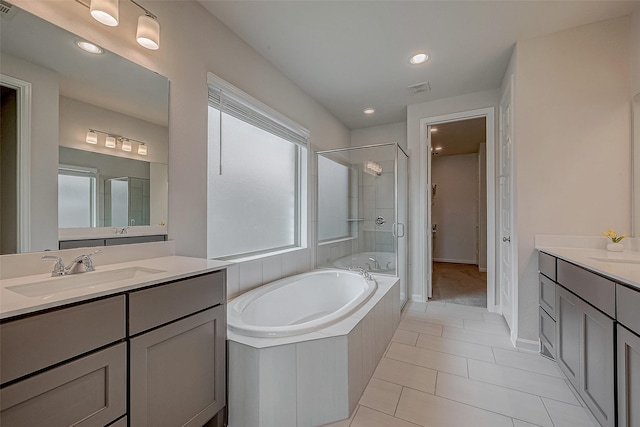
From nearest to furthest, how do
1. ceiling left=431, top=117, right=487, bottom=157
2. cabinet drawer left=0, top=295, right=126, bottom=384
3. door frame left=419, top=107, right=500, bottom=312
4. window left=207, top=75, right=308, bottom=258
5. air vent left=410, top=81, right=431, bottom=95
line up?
cabinet drawer left=0, top=295, right=126, bottom=384, window left=207, top=75, right=308, bottom=258, air vent left=410, top=81, right=431, bottom=95, door frame left=419, top=107, right=500, bottom=312, ceiling left=431, top=117, right=487, bottom=157

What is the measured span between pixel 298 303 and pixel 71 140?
77.1 inches

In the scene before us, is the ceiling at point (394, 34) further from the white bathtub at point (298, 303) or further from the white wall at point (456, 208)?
the white wall at point (456, 208)

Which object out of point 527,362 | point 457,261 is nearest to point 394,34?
point 527,362

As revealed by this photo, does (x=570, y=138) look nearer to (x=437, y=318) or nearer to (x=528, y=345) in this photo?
(x=528, y=345)

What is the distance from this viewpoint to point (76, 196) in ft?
4.03

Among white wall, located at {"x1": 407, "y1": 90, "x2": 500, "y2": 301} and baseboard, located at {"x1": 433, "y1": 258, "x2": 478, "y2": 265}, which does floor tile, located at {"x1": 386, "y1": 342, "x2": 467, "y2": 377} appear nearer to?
white wall, located at {"x1": 407, "y1": 90, "x2": 500, "y2": 301}

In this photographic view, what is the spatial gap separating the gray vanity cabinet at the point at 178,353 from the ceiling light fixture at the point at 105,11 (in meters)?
1.23

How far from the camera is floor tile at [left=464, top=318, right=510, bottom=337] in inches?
97.4

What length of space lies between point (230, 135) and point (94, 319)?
1654 mm

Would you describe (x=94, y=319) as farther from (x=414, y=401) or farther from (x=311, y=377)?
(x=414, y=401)

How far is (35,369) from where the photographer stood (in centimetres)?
74

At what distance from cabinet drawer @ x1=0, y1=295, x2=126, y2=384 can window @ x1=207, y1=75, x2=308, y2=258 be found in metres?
1.10

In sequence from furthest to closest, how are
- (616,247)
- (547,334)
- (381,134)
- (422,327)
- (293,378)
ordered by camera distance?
(381,134) → (422,327) → (547,334) → (616,247) → (293,378)

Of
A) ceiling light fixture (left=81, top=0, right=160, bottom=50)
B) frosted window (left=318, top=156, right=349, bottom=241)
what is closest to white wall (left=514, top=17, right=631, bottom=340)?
frosted window (left=318, top=156, right=349, bottom=241)
